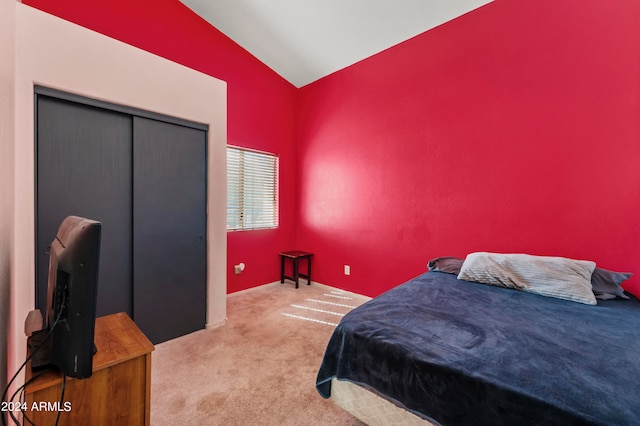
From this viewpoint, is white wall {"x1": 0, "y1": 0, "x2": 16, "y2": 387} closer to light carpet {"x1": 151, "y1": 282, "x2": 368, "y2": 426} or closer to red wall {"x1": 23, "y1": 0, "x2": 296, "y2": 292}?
light carpet {"x1": 151, "y1": 282, "x2": 368, "y2": 426}

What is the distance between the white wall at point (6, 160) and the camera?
4.60 feet

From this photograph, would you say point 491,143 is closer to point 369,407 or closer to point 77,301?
point 369,407

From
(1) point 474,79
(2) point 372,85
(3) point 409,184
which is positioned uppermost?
(2) point 372,85

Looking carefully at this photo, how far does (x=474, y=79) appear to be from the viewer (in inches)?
103

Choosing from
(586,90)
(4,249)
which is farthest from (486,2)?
(4,249)

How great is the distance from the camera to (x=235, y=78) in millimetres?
3508

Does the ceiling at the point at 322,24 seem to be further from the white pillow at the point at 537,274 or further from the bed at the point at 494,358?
the bed at the point at 494,358

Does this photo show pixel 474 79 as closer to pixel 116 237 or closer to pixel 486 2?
pixel 486 2

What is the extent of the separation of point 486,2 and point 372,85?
4.26 feet

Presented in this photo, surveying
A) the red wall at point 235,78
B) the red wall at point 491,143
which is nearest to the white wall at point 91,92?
the red wall at point 235,78

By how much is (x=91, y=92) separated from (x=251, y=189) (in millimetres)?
2052

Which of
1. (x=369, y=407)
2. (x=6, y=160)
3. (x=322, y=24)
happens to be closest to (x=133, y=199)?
(x=6, y=160)

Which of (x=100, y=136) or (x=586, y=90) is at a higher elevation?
(x=586, y=90)

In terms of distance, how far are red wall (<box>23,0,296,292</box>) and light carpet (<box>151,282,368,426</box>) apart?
0.90 metres
